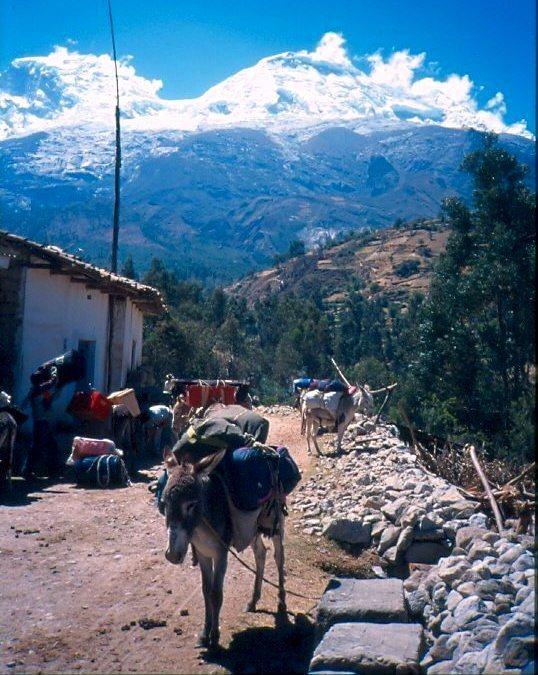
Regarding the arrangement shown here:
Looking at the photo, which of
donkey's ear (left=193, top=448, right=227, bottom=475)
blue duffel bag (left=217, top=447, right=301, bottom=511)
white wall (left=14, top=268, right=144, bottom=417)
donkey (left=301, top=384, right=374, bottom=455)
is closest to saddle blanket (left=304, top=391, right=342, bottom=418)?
donkey (left=301, top=384, right=374, bottom=455)

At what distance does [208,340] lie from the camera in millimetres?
35281

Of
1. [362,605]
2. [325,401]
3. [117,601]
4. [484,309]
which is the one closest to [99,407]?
[325,401]

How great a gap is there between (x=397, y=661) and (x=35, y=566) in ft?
14.5

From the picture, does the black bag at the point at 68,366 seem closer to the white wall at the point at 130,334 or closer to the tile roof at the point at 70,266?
the tile roof at the point at 70,266

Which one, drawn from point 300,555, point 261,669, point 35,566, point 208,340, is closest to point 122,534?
point 35,566

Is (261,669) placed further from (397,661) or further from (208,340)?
(208,340)

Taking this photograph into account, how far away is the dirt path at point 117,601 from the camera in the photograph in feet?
18.1

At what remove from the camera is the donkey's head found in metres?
5.05

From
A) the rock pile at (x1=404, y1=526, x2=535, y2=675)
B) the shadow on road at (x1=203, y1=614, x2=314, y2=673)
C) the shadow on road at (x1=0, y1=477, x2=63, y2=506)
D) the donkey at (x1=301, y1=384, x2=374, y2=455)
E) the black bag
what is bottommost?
the shadow on road at (x1=203, y1=614, x2=314, y2=673)

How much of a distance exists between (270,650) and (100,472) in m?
6.46

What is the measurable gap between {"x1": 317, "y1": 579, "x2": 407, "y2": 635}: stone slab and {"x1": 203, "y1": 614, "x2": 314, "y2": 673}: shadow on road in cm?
28

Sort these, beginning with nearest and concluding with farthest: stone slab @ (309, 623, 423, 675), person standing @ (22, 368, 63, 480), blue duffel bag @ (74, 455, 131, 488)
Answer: stone slab @ (309, 623, 423, 675) → blue duffel bag @ (74, 455, 131, 488) → person standing @ (22, 368, 63, 480)

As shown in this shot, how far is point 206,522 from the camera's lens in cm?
541

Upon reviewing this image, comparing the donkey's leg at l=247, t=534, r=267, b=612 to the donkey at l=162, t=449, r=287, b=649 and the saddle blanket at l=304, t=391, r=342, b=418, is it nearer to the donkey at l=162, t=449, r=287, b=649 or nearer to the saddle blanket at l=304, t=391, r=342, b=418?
the donkey at l=162, t=449, r=287, b=649
